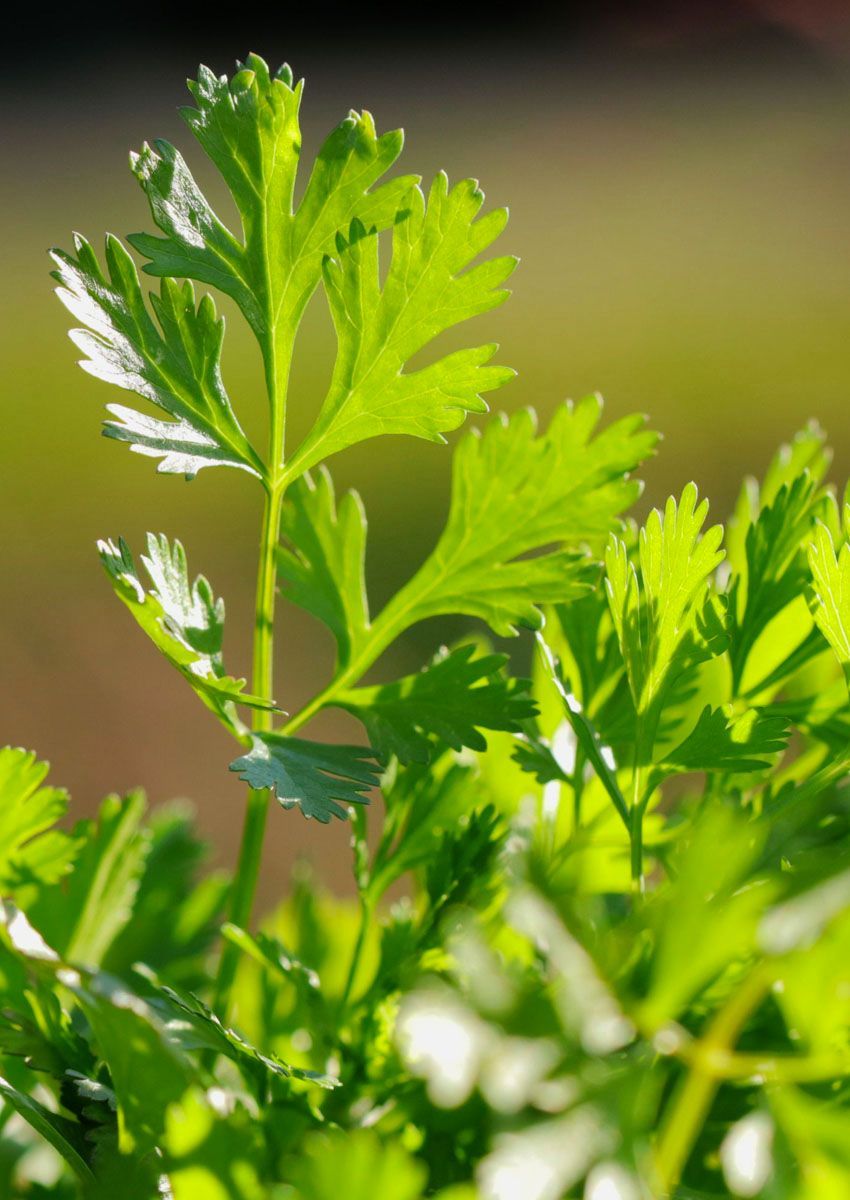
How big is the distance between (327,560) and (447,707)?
90 mm

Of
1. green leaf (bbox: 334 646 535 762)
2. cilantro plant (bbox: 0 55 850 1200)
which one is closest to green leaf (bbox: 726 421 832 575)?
cilantro plant (bbox: 0 55 850 1200)

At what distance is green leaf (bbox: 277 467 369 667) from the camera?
1.32 ft

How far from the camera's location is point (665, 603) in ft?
0.98

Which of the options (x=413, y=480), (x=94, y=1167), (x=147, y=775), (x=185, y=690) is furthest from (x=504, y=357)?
(x=94, y=1167)

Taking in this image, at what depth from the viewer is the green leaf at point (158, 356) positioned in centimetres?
32

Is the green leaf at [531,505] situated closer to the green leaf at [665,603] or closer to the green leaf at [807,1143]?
the green leaf at [665,603]

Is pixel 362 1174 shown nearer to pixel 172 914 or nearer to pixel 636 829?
pixel 636 829

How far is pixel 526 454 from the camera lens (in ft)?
1.23

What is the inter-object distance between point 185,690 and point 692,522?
1423 millimetres

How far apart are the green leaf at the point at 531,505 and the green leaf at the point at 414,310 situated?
1.1 inches

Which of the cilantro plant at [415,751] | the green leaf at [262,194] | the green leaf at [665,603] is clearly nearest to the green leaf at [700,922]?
the cilantro plant at [415,751]

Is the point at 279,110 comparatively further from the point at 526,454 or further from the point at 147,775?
the point at 147,775

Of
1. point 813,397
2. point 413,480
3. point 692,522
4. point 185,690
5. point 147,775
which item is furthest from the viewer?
point 813,397

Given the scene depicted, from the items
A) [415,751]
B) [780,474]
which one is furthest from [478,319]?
[415,751]
